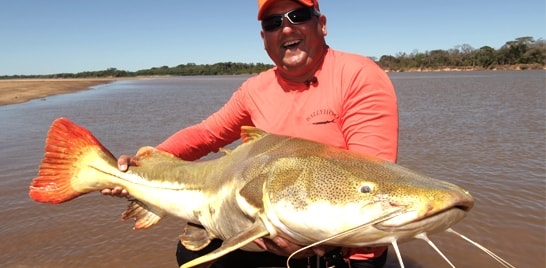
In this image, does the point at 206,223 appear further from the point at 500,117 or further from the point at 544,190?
the point at 500,117

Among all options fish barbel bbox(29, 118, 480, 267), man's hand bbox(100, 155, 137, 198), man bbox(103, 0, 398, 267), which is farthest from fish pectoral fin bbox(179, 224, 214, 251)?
man's hand bbox(100, 155, 137, 198)

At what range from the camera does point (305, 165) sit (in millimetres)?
2096

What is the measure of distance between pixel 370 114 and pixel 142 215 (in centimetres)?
198

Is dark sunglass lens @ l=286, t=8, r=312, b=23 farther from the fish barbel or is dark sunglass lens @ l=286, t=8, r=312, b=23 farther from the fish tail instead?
the fish tail

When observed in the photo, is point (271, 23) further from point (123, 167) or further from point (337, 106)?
point (123, 167)

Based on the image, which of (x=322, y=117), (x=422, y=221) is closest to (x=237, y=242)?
(x=422, y=221)

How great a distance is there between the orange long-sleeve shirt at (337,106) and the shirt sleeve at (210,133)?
0.13 m

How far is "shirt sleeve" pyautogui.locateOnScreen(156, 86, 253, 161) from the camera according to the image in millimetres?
3518

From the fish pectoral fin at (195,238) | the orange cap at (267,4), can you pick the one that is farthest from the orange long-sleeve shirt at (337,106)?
the fish pectoral fin at (195,238)

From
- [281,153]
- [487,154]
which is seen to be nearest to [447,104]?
[487,154]

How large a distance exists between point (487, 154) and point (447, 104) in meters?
8.88

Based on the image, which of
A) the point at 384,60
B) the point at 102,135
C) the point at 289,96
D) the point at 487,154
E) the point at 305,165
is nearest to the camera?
the point at 305,165

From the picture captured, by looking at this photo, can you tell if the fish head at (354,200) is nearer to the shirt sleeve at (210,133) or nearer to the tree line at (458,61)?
the shirt sleeve at (210,133)

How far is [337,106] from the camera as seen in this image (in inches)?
107
